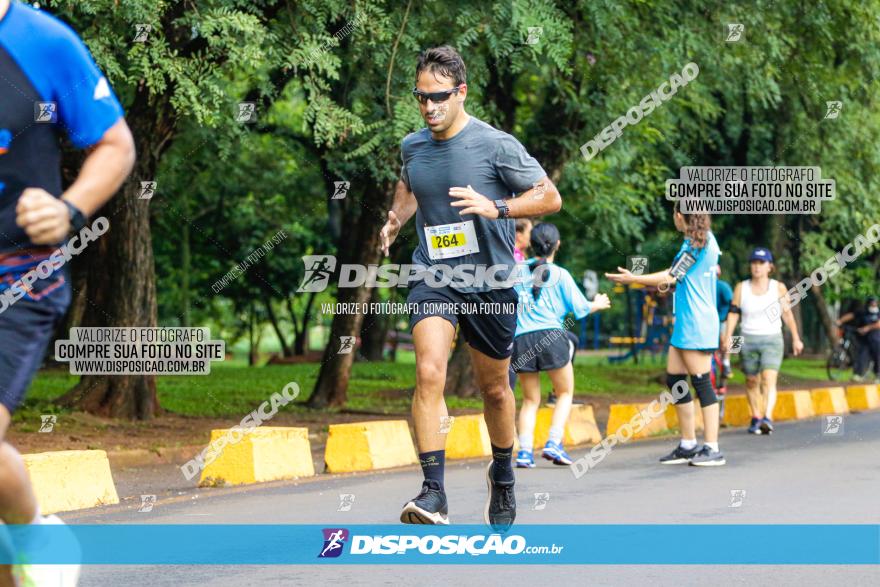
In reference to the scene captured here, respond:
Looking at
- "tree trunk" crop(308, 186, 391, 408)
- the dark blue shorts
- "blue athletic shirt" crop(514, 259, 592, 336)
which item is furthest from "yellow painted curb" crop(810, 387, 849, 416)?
the dark blue shorts

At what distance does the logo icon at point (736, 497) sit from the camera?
336 inches

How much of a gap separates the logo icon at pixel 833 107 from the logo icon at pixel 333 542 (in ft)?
47.8

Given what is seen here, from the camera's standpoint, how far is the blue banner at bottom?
6.61 meters

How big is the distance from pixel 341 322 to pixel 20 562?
570 inches

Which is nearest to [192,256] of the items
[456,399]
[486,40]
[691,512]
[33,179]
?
[456,399]

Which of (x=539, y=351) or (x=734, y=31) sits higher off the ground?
Answer: (x=734, y=31)

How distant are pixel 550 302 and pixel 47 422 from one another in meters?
5.36

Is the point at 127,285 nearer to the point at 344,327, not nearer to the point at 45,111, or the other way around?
the point at 344,327

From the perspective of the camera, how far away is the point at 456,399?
19484 mm

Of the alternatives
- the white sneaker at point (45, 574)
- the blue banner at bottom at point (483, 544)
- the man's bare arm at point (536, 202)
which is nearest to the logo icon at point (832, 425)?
the blue banner at bottom at point (483, 544)

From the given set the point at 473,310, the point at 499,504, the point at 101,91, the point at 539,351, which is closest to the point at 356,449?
the point at 539,351

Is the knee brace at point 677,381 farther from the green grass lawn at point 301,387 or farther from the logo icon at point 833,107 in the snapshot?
the logo icon at point 833,107

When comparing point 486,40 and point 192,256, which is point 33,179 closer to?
point 486,40

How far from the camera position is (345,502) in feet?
29.0
